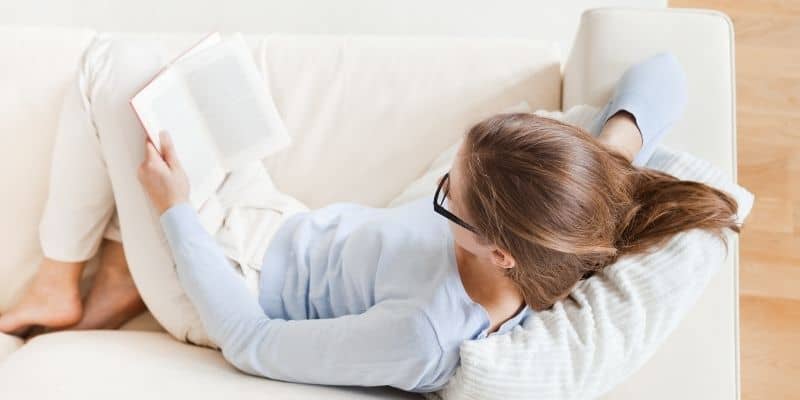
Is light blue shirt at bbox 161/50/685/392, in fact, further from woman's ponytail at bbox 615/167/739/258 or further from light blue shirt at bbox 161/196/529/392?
woman's ponytail at bbox 615/167/739/258

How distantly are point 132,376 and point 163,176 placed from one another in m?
0.31

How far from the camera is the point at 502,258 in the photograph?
0.80 metres

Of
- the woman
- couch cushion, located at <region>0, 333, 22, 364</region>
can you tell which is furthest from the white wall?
couch cushion, located at <region>0, 333, 22, 364</region>

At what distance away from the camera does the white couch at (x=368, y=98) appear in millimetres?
1161

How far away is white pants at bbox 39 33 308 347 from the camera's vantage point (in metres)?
1.15

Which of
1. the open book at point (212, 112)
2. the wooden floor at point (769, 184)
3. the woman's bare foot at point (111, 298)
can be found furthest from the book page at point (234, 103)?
the wooden floor at point (769, 184)

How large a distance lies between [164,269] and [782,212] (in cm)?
138

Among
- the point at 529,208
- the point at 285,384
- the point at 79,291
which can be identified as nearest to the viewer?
the point at 529,208

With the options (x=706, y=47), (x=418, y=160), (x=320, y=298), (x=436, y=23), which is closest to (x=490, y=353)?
(x=320, y=298)

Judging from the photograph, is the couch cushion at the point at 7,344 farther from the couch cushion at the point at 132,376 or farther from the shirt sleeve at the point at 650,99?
the shirt sleeve at the point at 650,99

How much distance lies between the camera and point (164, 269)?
45.3 inches

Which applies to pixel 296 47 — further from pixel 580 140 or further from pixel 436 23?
pixel 580 140

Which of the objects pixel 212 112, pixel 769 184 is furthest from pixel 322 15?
pixel 769 184

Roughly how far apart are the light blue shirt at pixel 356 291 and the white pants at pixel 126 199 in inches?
2.2
